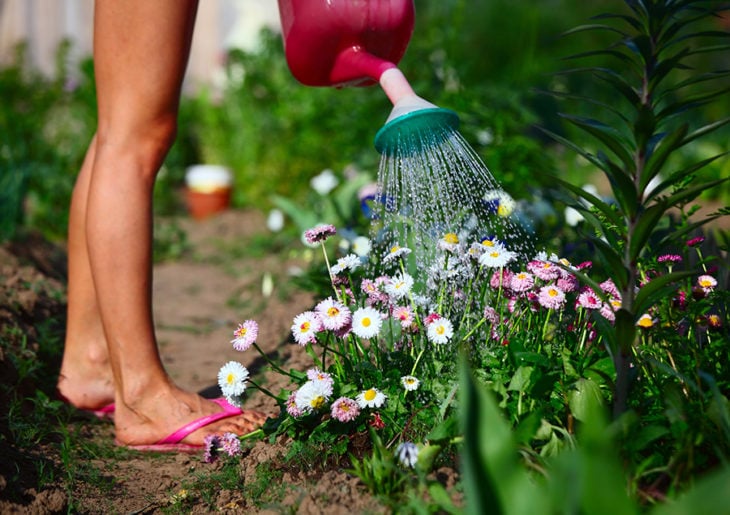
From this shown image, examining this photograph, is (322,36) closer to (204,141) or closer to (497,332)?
(497,332)

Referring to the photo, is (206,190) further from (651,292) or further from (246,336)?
(651,292)

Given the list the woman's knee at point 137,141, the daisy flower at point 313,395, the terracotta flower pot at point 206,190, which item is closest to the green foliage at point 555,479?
the daisy flower at point 313,395

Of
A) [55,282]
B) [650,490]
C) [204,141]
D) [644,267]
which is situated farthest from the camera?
[204,141]

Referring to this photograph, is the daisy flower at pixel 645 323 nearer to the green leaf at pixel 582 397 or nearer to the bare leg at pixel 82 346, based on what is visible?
the green leaf at pixel 582 397

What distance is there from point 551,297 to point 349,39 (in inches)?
29.9

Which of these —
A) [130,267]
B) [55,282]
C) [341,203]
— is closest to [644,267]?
[130,267]

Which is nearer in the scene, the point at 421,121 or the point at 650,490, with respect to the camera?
the point at 650,490

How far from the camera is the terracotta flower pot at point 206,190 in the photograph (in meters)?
5.16

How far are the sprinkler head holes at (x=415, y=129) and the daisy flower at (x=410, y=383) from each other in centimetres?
48

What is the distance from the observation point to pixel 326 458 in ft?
5.22

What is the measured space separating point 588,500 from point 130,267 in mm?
1296

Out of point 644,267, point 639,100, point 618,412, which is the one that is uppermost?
point 639,100

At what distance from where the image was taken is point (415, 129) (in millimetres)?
1564

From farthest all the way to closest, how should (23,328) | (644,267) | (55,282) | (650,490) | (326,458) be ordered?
(55,282)
(23,328)
(644,267)
(326,458)
(650,490)
